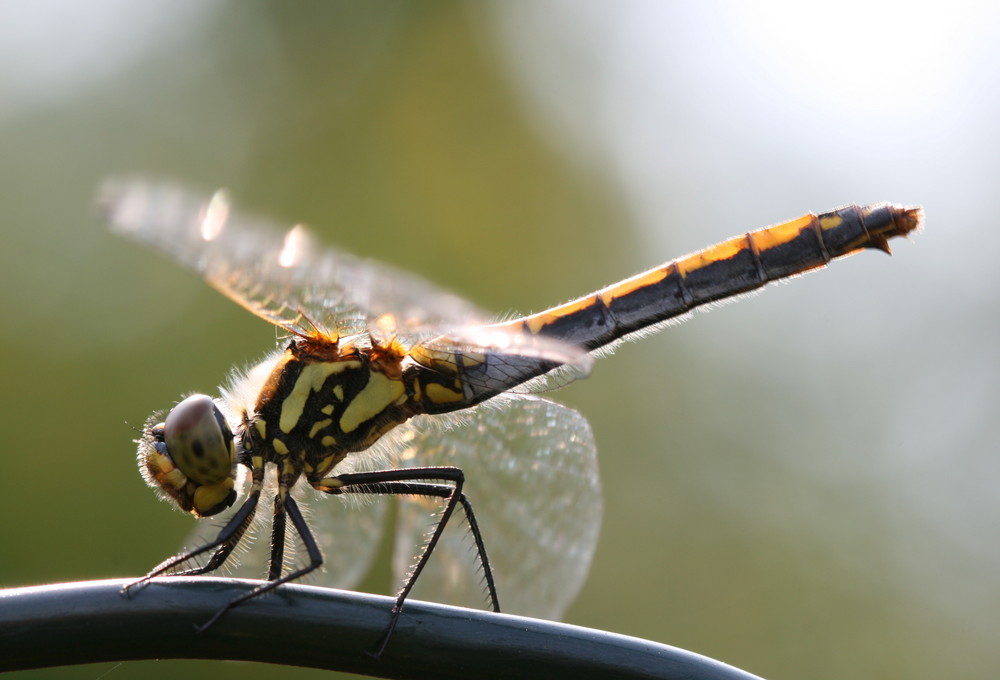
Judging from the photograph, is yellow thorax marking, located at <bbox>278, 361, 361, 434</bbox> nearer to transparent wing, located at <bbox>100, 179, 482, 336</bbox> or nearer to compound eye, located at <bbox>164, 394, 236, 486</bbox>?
transparent wing, located at <bbox>100, 179, 482, 336</bbox>

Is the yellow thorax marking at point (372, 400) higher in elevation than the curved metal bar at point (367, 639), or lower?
higher

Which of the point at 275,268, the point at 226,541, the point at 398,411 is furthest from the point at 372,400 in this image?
the point at 226,541

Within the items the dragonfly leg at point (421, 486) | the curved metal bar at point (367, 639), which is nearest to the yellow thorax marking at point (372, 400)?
the dragonfly leg at point (421, 486)

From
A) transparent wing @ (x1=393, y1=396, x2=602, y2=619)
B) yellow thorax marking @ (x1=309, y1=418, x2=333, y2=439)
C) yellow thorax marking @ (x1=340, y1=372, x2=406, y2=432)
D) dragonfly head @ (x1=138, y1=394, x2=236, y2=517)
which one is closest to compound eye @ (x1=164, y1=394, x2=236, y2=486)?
dragonfly head @ (x1=138, y1=394, x2=236, y2=517)

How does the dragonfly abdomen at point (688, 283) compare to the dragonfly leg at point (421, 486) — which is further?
the dragonfly abdomen at point (688, 283)

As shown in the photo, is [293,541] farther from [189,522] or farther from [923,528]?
[923,528]

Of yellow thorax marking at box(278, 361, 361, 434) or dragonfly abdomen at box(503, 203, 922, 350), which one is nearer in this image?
yellow thorax marking at box(278, 361, 361, 434)

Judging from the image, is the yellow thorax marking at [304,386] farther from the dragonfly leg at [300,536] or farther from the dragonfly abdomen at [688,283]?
the dragonfly abdomen at [688,283]
